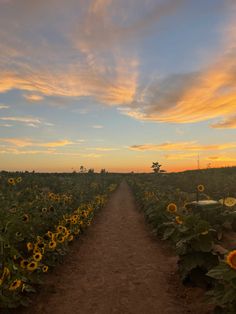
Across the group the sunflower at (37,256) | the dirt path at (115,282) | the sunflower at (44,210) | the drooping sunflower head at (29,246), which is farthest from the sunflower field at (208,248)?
the sunflower at (44,210)

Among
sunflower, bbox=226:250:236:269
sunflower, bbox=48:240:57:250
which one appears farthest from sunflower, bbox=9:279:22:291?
sunflower, bbox=226:250:236:269

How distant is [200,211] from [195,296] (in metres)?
3.27

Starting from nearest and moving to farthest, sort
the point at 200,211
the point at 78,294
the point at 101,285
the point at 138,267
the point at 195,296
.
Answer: the point at 195,296
the point at 78,294
the point at 101,285
the point at 138,267
the point at 200,211

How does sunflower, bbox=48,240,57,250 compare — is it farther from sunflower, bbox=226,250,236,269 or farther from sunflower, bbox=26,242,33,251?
sunflower, bbox=226,250,236,269

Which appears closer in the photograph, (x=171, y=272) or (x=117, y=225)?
(x=171, y=272)

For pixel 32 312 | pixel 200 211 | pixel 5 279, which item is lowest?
pixel 32 312

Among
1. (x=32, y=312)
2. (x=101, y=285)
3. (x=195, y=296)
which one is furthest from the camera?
(x=101, y=285)

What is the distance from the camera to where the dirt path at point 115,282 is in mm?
6137

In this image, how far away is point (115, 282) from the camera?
7.37 m

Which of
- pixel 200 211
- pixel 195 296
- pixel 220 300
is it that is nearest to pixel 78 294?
pixel 195 296

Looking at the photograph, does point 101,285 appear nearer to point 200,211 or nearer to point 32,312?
point 32,312

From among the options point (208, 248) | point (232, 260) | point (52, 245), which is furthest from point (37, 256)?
point (232, 260)

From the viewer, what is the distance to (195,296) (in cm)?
637

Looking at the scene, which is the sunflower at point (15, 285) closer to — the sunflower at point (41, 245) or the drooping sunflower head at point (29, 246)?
the drooping sunflower head at point (29, 246)
